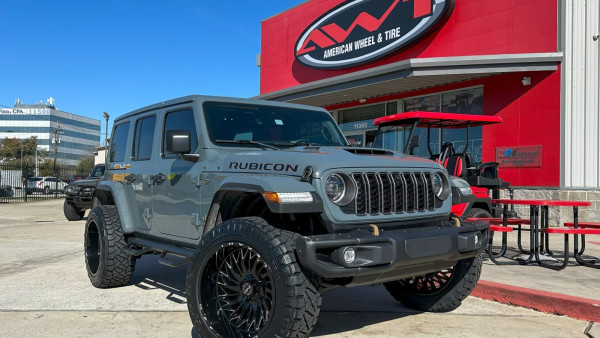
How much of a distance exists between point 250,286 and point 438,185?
1679 mm

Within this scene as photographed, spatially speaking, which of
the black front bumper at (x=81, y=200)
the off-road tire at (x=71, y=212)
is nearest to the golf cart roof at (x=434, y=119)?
the black front bumper at (x=81, y=200)

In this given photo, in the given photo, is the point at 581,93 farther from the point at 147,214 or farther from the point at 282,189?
the point at 282,189

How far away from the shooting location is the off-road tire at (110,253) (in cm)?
530

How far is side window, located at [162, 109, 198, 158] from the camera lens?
4.43 m

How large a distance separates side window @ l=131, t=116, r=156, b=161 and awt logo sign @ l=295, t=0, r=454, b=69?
37.4 feet

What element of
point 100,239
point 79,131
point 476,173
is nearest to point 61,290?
point 100,239

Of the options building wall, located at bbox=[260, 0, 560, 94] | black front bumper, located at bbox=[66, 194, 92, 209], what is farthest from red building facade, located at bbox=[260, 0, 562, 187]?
black front bumper, located at bbox=[66, 194, 92, 209]

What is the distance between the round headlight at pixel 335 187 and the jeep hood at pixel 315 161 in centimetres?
8

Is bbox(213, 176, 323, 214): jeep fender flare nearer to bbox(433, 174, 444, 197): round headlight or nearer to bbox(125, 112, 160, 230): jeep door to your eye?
bbox(433, 174, 444, 197): round headlight

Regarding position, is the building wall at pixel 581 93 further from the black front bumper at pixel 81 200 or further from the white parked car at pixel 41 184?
the white parked car at pixel 41 184

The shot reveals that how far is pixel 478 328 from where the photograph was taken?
4.13 m

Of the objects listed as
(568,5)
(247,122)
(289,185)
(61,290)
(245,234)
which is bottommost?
(61,290)

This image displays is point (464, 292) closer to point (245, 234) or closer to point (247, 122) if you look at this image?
point (245, 234)

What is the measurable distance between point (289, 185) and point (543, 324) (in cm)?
266
